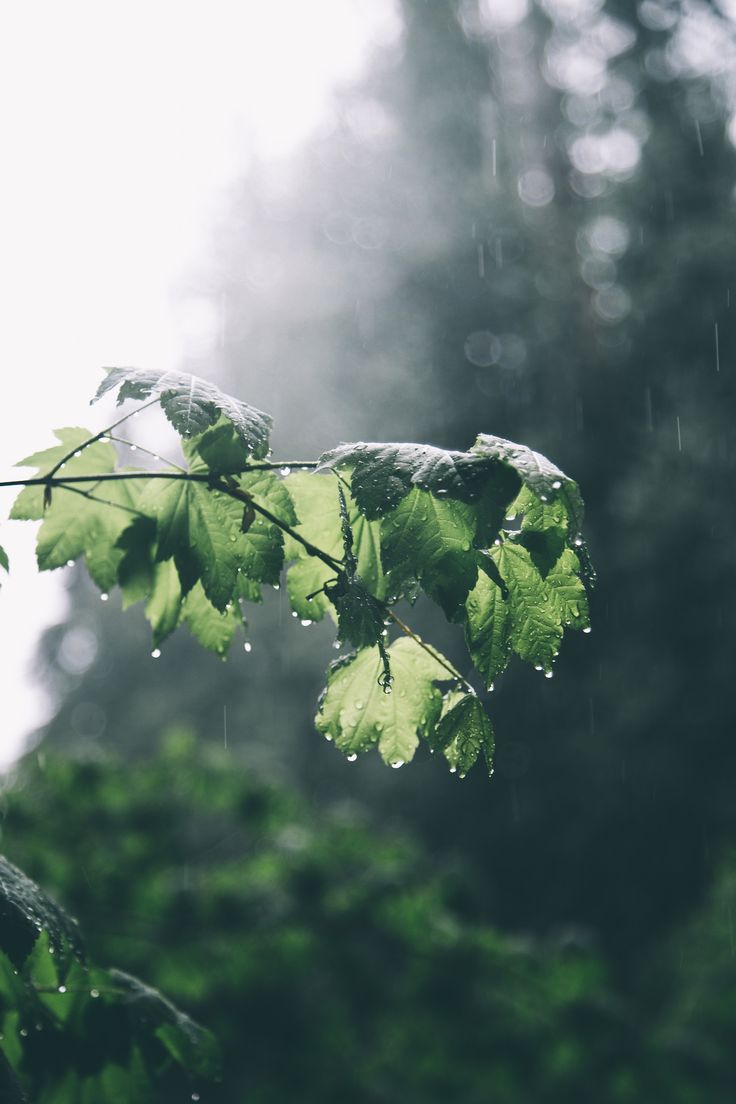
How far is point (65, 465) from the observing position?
150 centimetres

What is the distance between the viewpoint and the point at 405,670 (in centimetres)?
139

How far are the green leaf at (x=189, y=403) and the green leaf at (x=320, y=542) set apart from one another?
162 millimetres

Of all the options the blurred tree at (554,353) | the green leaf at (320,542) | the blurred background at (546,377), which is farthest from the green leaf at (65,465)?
the blurred tree at (554,353)

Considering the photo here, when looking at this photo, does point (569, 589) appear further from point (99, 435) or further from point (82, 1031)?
point (82, 1031)

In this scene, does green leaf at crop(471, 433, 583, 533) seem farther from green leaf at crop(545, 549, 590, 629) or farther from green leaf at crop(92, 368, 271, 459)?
green leaf at crop(92, 368, 271, 459)

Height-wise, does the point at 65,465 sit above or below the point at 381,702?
above

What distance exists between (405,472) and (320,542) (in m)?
0.29

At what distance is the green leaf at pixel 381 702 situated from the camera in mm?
1353

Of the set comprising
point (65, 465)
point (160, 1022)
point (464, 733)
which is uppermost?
point (65, 465)

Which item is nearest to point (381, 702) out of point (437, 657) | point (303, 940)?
point (437, 657)

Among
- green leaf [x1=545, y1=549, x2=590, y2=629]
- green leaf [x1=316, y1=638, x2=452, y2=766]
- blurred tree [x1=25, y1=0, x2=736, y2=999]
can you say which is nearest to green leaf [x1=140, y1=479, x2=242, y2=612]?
green leaf [x1=316, y1=638, x2=452, y2=766]

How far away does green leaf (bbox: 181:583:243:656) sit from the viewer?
5.08 feet


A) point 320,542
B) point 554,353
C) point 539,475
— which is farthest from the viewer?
point 554,353

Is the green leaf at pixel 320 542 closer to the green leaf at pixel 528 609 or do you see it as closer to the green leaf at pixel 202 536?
the green leaf at pixel 202 536
